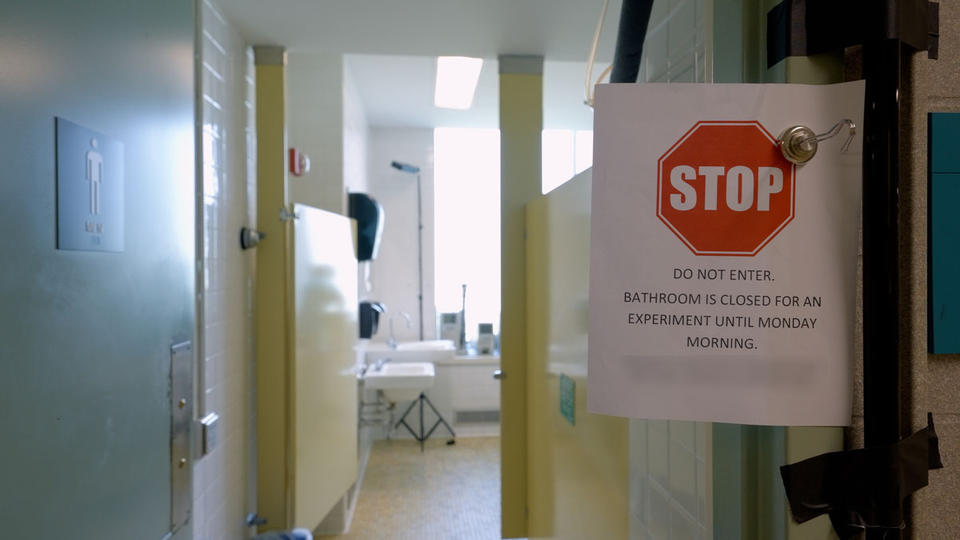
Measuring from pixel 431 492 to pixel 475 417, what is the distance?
1.38 m

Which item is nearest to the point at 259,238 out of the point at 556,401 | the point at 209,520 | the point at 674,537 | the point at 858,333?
the point at 209,520

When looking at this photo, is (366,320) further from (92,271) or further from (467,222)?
(92,271)

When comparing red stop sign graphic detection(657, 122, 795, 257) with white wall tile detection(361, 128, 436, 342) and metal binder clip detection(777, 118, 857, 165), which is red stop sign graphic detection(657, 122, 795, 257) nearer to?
metal binder clip detection(777, 118, 857, 165)

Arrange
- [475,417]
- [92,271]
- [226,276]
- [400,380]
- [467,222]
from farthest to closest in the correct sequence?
[467,222] < [475,417] < [400,380] < [226,276] < [92,271]

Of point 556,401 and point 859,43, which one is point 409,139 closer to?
point 556,401

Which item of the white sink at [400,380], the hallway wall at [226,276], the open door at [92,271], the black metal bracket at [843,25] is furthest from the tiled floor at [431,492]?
the black metal bracket at [843,25]

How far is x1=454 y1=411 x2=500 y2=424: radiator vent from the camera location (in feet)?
16.6

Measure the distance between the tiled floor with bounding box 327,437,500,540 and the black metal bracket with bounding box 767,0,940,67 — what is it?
10.2 feet

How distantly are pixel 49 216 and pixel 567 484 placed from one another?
146 centimetres

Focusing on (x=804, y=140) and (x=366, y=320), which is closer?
(x=804, y=140)

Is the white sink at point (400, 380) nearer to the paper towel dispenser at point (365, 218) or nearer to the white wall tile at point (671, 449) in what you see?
the paper towel dispenser at point (365, 218)

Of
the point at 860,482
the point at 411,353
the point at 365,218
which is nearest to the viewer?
the point at 860,482

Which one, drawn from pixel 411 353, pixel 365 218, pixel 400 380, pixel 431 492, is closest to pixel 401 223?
pixel 411 353

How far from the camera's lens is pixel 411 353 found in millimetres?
4809
